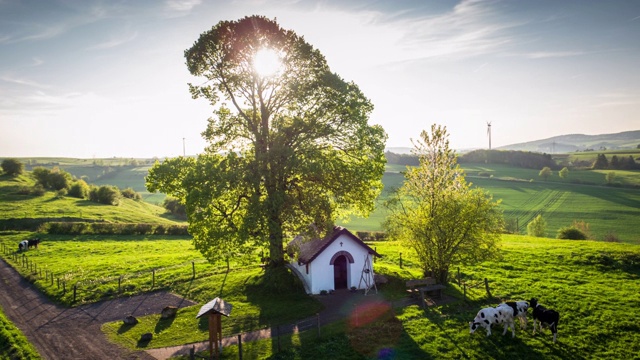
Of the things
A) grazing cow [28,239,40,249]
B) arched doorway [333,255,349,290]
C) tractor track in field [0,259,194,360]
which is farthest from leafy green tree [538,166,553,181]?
grazing cow [28,239,40,249]

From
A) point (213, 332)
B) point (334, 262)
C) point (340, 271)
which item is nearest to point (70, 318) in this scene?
point (213, 332)

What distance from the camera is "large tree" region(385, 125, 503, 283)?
1033 inches

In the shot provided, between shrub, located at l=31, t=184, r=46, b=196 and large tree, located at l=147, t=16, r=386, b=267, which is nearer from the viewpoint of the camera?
large tree, located at l=147, t=16, r=386, b=267

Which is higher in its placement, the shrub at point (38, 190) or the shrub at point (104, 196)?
the shrub at point (38, 190)

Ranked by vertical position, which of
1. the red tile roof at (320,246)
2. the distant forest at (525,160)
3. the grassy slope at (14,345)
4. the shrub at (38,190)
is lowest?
the grassy slope at (14,345)

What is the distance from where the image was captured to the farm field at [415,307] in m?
18.5

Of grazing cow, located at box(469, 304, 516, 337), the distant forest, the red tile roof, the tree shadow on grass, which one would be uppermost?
the distant forest

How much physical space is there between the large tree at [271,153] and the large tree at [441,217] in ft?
10.5

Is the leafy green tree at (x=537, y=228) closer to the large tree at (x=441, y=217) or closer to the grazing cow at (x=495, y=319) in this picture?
the large tree at (x=441, y=217)

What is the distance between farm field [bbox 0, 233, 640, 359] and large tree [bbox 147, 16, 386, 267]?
15.8 feet

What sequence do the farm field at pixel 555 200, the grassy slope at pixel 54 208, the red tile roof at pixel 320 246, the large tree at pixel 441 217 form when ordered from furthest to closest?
the farm field at pixel 555 200 → the grassy slope at pixel 54 208 → the red tile roof at pixel 320 246 → the large tree at pixel 441 217

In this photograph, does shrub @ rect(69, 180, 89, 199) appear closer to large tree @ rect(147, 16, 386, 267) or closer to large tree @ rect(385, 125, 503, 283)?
large tree @ rect(147, 16, 386, 267)

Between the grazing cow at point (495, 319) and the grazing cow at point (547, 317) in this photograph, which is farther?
the grazing cow at point (495, 319)

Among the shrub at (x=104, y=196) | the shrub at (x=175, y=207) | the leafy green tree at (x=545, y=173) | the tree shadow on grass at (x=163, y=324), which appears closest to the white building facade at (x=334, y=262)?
the tree shadow on grass at (x=163, y=324)
